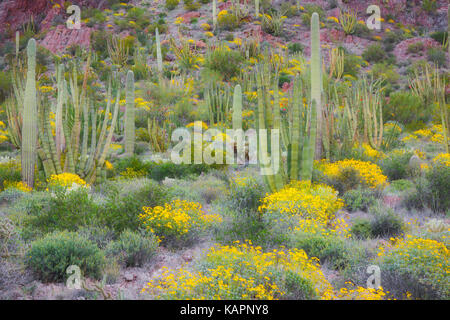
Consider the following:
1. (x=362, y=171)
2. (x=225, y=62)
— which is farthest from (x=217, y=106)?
(x=362, y=171)

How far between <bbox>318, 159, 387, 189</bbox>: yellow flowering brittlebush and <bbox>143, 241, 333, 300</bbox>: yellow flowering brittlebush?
145 inches

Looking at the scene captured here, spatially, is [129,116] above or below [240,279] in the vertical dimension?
above

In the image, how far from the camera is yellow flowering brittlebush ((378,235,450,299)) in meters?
3.77

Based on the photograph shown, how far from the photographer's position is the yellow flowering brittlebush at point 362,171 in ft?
25.0

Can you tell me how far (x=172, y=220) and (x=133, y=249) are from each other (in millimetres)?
874

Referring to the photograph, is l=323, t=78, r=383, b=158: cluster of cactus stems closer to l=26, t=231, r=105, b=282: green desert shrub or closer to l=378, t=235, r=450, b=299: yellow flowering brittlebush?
l=378, t=235, r=450, b=299: yellow flowering brittlebush

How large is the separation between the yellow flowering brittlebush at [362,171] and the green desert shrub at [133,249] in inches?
168

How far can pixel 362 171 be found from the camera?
7816mm

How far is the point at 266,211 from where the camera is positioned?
20.4 feet

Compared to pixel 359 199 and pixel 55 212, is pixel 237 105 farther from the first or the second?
pixel 55 212

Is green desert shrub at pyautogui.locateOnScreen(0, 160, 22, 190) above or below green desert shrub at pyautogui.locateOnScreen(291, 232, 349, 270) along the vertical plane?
above

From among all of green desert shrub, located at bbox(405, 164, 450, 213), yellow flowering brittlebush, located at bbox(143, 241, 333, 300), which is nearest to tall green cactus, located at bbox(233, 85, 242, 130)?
green desert shrub, located at bbox(405, 164, 450, 213)
